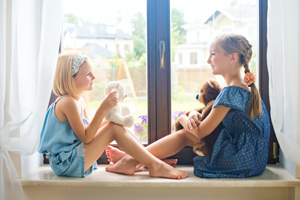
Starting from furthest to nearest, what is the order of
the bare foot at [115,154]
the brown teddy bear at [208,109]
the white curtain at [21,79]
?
1. the bare foot at [115,154]
2. the brown teddy bear at [208,109]
3. the white curtain at [21,79]

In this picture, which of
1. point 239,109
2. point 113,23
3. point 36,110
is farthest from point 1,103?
point 239,109

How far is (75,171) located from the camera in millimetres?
1479

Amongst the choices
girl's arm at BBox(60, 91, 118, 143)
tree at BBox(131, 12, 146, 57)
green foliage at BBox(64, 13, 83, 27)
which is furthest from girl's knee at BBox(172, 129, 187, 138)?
green foliage at BBox(64, 13, 83, 27)

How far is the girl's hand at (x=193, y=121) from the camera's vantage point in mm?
1509

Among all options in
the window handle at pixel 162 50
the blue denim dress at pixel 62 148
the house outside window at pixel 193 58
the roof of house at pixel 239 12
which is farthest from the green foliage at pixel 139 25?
the blue denim dress at pixel 62 148

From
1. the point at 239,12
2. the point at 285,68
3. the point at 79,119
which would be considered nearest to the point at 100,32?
the point at 79,119

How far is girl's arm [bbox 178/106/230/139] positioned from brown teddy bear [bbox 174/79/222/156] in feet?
0.19

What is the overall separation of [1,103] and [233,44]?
1228 millimetres

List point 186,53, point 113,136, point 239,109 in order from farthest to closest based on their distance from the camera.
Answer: point 186,53
point 113,136
point 239,109

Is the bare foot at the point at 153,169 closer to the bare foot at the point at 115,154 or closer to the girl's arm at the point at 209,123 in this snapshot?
the bare foot at the point at 115,154

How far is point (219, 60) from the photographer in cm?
151

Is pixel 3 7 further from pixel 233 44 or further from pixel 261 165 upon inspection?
pixel 261 165

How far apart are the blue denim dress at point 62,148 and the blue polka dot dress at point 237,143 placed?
0.66 meters

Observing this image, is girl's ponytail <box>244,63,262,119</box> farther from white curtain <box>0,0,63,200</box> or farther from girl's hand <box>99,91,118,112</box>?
white curtain <box>0,0,63,200</box>
